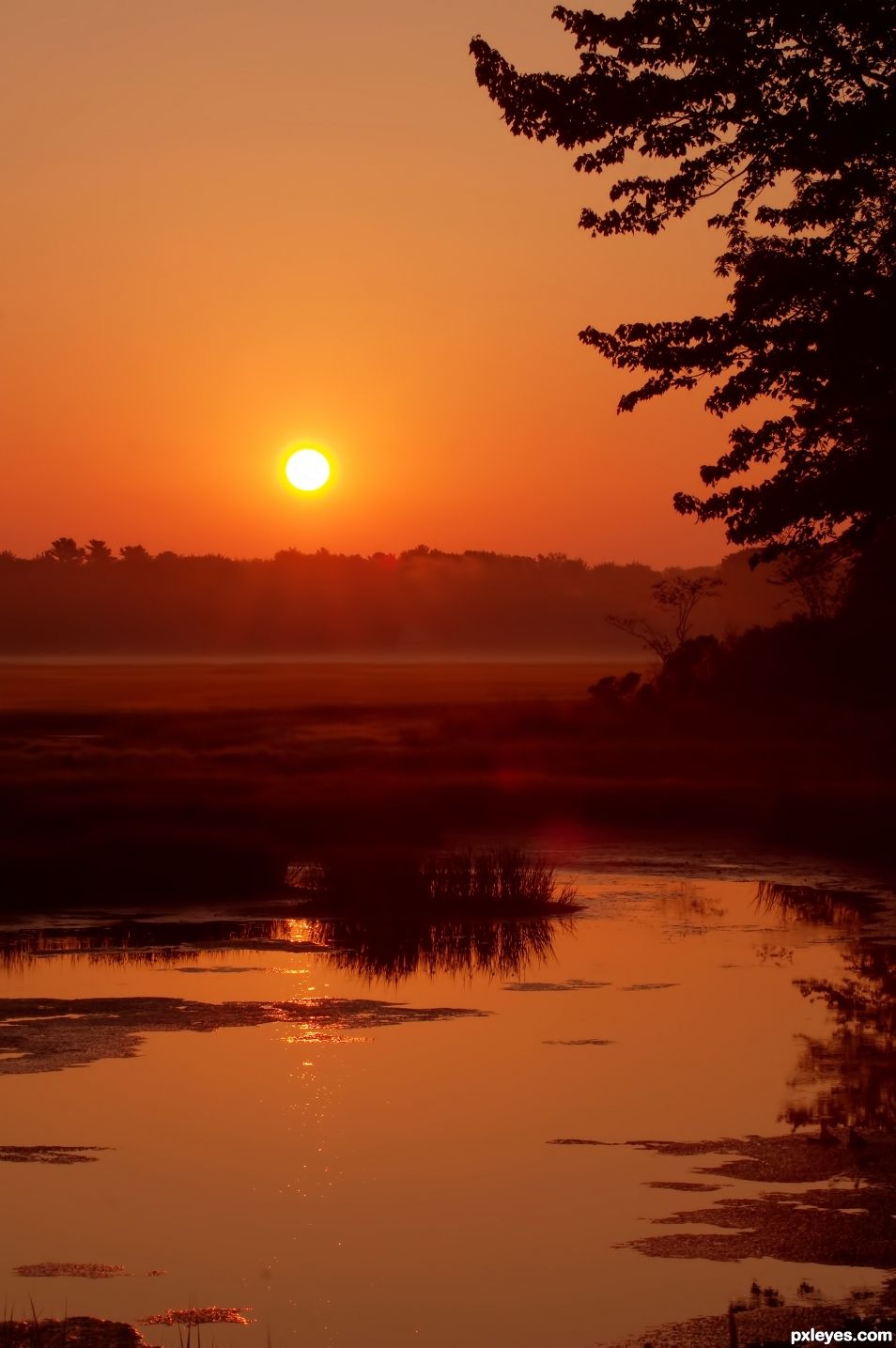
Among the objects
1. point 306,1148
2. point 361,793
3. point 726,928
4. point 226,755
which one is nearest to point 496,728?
point 226,755

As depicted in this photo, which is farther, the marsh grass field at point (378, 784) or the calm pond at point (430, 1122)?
the marsh grass field at point (378, 784)

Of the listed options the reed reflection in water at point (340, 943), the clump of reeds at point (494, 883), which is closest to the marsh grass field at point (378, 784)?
the clump of reeds at point (494, 883)

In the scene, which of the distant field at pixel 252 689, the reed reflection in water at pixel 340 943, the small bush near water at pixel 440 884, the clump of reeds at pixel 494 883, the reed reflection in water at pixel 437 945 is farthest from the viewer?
the distant field at pixel 252 689

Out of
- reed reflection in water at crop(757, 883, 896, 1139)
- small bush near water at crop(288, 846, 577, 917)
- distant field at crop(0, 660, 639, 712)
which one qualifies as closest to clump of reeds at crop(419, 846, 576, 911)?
small bush near water at crop(288, 846, 577, 917)

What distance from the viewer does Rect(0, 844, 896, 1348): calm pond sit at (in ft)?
27.3

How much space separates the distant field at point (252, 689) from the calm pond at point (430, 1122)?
49.9 m

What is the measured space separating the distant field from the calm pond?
49.9m

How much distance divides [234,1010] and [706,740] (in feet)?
105

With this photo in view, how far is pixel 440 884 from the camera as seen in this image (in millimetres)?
22312

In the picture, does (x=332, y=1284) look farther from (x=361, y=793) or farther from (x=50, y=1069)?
(x=361, y=793)

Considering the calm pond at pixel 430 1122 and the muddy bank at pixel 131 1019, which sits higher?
the muddy bank at pixel 131 1019

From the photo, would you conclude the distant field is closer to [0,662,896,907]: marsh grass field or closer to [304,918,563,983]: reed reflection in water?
[0,662,896,907]: marsh grass field

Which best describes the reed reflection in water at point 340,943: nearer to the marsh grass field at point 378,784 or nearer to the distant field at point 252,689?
the marsh grass field at point 378,784

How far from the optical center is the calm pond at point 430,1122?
27.3 feet
